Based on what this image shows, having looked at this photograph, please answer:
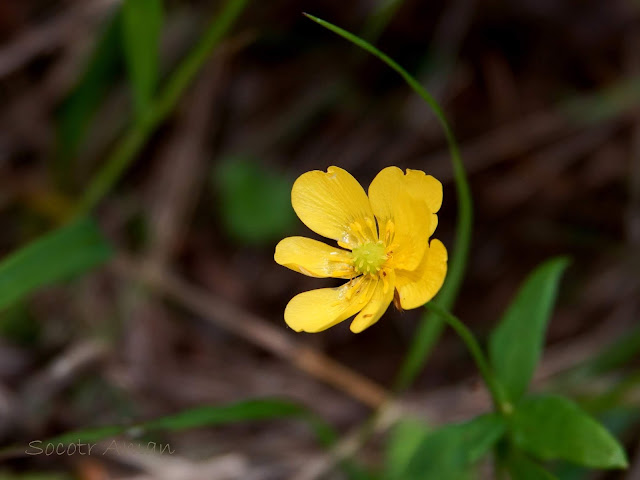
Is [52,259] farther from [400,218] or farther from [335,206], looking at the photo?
[400,218]

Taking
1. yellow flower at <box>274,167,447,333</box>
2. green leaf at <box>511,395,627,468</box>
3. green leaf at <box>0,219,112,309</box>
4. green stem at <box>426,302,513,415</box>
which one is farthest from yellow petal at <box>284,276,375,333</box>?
green leaf at <box>0,219,112,309</box>

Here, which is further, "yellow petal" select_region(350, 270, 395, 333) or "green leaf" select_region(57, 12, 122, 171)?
"green leaf" select_region(57, 12, 122, 171)

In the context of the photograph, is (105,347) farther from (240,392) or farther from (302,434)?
(302,434)

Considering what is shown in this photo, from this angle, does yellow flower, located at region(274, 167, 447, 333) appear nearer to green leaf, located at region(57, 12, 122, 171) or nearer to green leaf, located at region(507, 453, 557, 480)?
green leaf, located at region(507, 453, 557, 480)

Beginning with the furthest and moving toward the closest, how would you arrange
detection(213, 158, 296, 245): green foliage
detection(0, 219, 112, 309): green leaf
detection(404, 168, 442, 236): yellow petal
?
1. detection(213, 158, 296, 245): green foliage
2. detection(0, 219, 112, 309): green leaf
3. detection(404, 168, 442, 236): yellow petal

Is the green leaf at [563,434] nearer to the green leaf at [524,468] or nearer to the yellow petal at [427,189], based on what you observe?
the green leaf at [524,468]

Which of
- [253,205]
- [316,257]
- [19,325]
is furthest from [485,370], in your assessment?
[19,325]

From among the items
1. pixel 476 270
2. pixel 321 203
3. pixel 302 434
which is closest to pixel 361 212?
pixel 321 203
